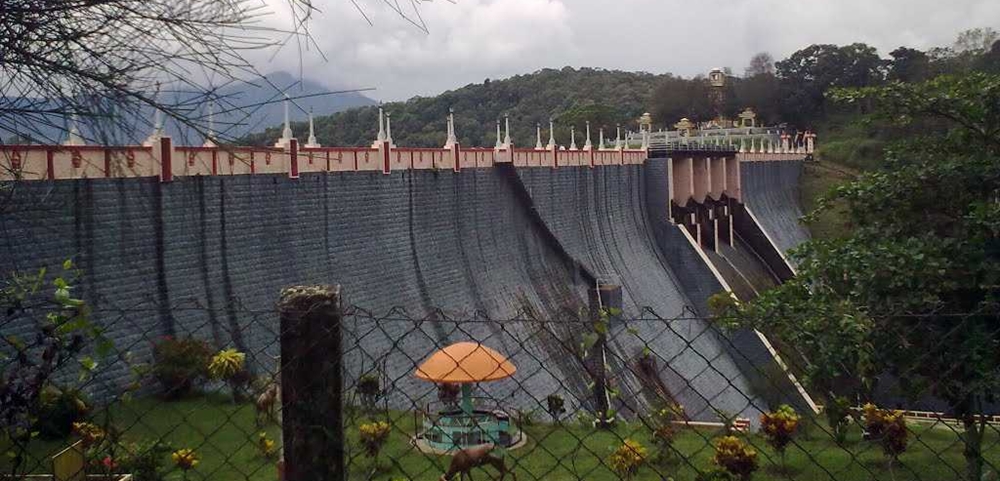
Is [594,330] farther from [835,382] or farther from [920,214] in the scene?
[920,214]

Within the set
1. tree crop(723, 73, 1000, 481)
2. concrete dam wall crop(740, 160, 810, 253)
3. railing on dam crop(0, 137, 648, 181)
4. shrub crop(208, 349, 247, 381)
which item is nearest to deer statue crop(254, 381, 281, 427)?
shrub crop(208, 349, 247, 381)

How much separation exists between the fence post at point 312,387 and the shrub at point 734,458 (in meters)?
2.15

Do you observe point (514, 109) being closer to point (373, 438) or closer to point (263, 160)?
point (263, 160)

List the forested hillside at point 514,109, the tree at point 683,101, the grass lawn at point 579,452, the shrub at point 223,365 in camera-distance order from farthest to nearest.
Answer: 1. the tree at point 683,101
2. the forested hillside at point 514,109
3. the grass lawn at point 579,452
4. the shrub at point 223,365

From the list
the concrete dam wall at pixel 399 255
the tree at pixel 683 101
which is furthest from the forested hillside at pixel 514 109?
the concrete dam wall at pixel 399 255

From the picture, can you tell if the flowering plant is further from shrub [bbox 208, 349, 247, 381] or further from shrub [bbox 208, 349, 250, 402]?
shrub [bbox 208, 349, 247, 381]

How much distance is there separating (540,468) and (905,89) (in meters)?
3.48

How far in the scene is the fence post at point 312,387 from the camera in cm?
195

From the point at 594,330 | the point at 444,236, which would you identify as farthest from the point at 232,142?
the point at 444,236

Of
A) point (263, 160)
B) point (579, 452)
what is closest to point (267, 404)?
point (579, 452)

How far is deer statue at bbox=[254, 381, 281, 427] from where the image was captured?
8.60 feet

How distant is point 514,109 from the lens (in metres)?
57.6

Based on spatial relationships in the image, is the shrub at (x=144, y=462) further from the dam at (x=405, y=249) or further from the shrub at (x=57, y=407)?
the dam at (x=405, y=249)

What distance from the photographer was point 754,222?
97.6ft
